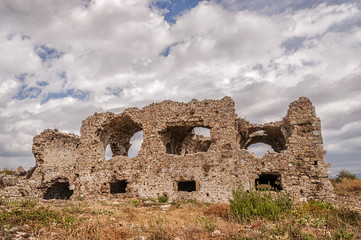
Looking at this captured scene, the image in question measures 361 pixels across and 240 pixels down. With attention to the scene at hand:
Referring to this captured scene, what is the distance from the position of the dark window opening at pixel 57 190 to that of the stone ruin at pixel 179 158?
67 millimetres

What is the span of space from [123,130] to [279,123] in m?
10.2

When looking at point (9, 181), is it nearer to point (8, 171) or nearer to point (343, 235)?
point (8, 171)

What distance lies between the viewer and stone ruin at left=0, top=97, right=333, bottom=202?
11719 mm

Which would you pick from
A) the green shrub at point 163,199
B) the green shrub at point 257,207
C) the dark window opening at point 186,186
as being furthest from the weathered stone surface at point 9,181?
the green shrub at point 257,207

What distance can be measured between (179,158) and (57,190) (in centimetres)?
927

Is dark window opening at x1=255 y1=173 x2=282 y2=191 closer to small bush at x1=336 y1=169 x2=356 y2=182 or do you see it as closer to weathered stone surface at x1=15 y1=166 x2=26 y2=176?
small bush at x1=336 y1=169 x2=356 y2=182

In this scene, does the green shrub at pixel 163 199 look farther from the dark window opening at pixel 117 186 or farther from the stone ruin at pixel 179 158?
the dark window opening at pixel 117 186

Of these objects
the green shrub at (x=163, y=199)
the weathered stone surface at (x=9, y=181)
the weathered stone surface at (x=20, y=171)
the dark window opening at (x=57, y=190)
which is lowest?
the green shrub at (x=163, y=199)

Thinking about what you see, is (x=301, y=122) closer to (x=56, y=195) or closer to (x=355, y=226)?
(x=355, y=226)

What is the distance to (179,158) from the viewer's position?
13.3m

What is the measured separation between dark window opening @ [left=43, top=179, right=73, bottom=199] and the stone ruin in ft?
0.22

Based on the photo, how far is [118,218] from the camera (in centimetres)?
769

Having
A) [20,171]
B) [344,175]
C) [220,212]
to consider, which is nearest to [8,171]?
[20,171]

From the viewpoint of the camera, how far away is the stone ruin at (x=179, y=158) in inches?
461
